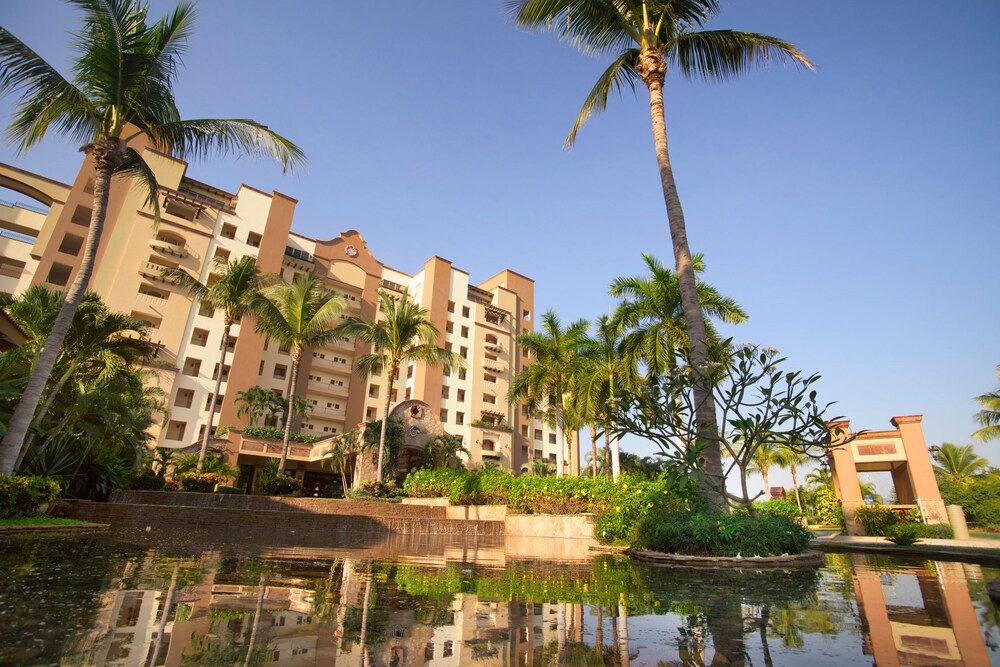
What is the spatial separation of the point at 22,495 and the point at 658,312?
20.7m

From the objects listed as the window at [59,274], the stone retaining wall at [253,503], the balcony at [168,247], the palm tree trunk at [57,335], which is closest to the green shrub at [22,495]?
the palm tree trunk at [57,335]

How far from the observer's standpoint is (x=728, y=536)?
7453 mm

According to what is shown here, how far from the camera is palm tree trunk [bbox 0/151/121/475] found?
378 inches

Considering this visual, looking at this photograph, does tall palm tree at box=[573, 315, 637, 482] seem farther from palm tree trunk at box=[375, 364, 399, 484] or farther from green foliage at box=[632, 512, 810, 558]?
green foliage at box=[632, 512, 810, 558]

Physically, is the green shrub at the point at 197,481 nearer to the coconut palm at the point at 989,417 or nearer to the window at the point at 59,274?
the window at the point at 59,274

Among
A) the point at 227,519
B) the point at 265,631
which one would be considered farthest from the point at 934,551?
the point at 227,519

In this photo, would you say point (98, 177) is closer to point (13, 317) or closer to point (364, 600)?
point (13, 317)

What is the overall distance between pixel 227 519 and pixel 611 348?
18.4 meters

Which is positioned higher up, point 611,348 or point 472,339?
point 472,339

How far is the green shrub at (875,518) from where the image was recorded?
21.2 meters

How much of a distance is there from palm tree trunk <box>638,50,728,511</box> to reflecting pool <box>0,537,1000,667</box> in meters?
3.09

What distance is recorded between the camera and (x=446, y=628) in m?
3.09

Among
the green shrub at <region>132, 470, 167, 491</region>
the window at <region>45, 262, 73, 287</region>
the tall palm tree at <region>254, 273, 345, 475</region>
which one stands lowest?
the green shrub at <region>132, 470, 167, 491</region>

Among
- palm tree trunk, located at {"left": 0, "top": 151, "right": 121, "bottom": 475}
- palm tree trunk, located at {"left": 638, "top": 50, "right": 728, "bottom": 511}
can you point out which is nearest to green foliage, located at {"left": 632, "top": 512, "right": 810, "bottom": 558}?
palm tree trunk, located at {"left": 638, "top": 50, "right": 728, "bottom": 511}
